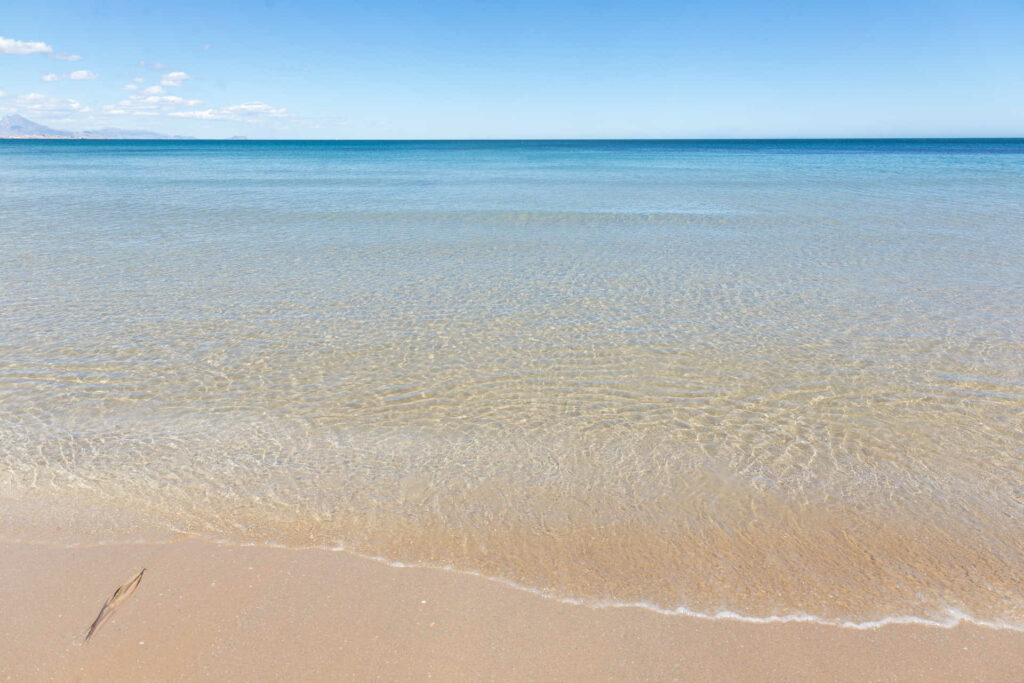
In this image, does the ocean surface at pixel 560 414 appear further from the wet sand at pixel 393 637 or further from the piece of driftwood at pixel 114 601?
the piece of driftwood at pixel 114 601

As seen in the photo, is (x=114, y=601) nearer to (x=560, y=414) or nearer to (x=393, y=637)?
(x=393, y=637)

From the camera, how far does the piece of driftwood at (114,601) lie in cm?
350

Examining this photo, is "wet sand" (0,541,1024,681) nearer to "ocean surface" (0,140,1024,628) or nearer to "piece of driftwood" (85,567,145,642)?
"piece of driftwood" (85,567,145,642)

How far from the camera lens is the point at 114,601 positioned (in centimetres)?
369

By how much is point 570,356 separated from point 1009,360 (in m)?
5.03

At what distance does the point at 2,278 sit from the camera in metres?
10.9

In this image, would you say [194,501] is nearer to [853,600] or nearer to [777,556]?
[777,556]

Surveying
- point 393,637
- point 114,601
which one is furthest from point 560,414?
point 114,601

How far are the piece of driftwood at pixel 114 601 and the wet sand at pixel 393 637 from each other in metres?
0.03

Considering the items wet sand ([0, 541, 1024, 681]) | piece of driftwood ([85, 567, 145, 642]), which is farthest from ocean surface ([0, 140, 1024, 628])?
piece of driftwood ([85, 567, 145, 642])

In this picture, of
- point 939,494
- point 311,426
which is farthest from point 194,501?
point 939,494

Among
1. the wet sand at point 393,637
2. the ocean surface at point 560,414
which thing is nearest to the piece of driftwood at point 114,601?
the wet sand at point 393,637

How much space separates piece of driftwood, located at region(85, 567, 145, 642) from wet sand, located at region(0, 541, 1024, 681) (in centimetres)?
3

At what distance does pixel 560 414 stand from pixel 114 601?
376 centimetres
